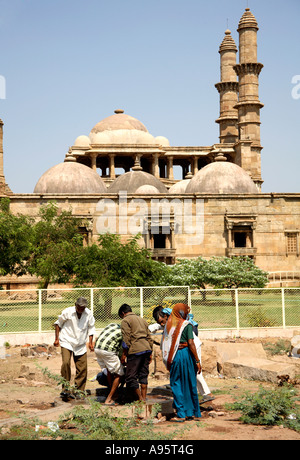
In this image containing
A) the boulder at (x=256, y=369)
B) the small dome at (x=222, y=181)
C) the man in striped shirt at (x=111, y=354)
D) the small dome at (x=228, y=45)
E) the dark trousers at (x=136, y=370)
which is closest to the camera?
the dark trousers at (x=136, y=370)

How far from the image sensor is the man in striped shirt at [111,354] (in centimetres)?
701

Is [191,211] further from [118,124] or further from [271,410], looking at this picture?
[271,410]

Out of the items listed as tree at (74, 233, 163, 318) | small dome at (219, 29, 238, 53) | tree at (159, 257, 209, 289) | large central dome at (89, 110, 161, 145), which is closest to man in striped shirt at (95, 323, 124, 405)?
tree at (74, 233, 163, 318)

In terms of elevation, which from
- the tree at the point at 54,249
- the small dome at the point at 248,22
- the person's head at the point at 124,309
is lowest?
the person's head at the point at 124,309

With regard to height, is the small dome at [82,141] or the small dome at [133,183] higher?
the small dome at [82,141]

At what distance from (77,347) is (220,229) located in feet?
64.0

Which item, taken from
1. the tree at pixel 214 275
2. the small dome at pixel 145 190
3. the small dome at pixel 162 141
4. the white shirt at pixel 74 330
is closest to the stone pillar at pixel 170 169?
the small dome at pixel 162 141

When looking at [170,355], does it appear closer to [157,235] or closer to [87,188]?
[157,235]

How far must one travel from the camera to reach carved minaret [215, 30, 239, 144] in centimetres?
3953

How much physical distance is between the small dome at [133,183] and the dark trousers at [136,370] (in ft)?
78.4

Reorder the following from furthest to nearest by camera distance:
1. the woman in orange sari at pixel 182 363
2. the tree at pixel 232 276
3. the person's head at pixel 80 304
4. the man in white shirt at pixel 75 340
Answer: the tree at pixel 232 276 < the man in white shirt at pixel 75 340 < the person's head at pixel 80 304 < the woman in orange sari at pixel 182 363

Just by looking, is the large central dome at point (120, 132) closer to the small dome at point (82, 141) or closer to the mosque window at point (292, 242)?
the small dome at point (82, 141)

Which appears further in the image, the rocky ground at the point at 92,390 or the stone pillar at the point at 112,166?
the stone pillar at the point at 112,166

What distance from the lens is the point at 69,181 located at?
96.5 feet
